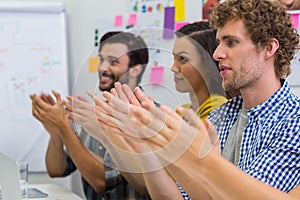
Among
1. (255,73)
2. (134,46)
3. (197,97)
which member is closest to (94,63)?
(134,46)

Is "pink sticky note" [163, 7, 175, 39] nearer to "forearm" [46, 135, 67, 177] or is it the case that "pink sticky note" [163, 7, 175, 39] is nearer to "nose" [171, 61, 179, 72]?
"forearm" [46, 135, 67, 177]

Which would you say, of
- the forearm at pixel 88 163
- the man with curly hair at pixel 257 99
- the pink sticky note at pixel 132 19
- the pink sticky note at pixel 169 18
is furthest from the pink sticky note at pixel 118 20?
the man with curly hair at pixel 257 99

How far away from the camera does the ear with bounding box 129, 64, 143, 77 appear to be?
133 centimetres

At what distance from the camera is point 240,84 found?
1441 mm

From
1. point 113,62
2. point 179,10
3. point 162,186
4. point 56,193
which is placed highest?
point 179,10

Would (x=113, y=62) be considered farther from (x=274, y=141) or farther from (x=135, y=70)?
(x=274, y=141)

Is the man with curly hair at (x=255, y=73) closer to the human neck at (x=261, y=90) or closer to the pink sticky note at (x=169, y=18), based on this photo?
the human neck at (x=261, y=90)

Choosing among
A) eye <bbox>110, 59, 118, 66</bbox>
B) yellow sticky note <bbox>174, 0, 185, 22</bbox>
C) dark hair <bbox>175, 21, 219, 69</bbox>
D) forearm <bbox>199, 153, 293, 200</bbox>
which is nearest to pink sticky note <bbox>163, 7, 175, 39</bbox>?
yellow sticky note <bbox>174, 0, 185, 22</bbox>

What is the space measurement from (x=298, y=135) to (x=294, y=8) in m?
0.96

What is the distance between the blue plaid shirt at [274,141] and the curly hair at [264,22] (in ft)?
0.27

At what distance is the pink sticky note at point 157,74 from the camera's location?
135 centimetres

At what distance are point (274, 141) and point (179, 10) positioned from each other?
1.30 m

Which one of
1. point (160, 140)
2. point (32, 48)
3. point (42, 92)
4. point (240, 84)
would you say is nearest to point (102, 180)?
point (42, 92)

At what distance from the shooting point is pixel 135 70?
1.36 metres
